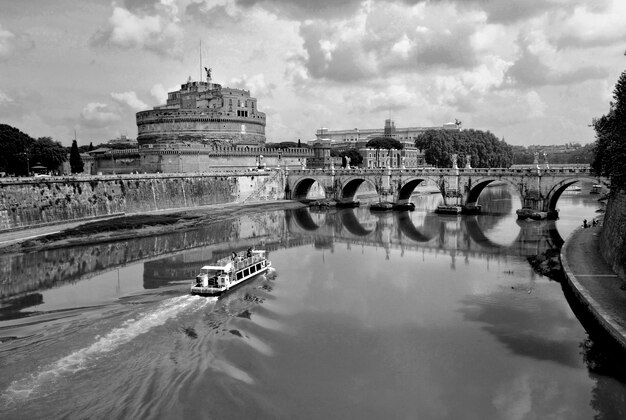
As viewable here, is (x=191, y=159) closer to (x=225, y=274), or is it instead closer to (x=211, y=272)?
(x=211, y=272)

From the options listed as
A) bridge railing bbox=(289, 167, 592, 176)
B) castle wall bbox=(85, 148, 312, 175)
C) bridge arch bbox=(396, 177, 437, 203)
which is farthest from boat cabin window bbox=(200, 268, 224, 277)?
castle wall bbox=(85, 148, 312, 175)

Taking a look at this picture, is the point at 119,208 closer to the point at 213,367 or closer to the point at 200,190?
the point at 200,190

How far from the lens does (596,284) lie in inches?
697

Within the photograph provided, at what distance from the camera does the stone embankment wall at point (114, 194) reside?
3362 cm

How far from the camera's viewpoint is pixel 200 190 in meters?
49.2

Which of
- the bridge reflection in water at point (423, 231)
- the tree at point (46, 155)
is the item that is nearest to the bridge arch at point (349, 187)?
the bridge reflection in water at point (423, 231)

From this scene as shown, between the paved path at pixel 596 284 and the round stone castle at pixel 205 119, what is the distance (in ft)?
157

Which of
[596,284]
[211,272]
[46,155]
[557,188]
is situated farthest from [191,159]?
[596,284]

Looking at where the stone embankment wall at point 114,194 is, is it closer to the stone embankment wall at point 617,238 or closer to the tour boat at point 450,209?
the tour boat at point 450,209

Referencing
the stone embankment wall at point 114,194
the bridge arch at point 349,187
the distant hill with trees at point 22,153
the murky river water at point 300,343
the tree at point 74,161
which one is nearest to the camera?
the murky river water at point 300,343

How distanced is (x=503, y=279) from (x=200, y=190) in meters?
32.8

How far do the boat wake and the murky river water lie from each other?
0.16 ft

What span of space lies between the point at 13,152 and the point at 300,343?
44.4 meters

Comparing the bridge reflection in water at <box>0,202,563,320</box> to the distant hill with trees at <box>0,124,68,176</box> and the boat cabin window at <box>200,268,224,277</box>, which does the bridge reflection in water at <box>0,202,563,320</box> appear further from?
the distant hill with trees at <box>0,124,68,176</box>
